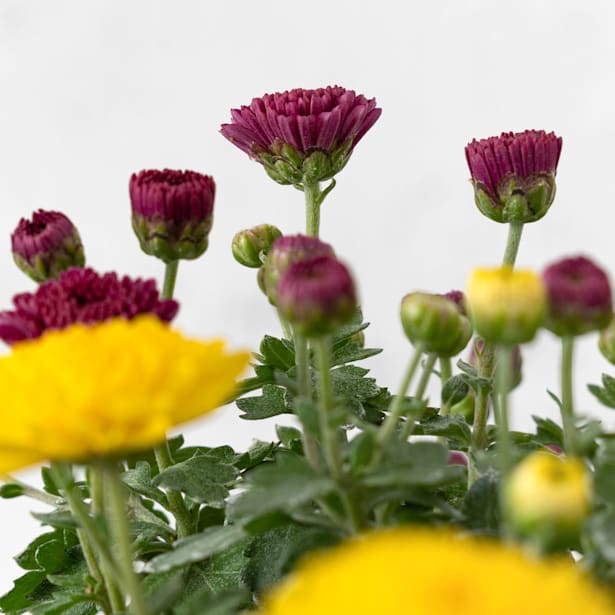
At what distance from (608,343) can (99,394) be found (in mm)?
224

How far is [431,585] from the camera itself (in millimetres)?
180

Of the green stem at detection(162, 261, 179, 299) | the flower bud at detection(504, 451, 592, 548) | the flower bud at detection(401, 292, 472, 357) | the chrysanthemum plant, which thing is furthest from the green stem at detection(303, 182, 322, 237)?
the flower bud at detection(504, 451, 592, 548)

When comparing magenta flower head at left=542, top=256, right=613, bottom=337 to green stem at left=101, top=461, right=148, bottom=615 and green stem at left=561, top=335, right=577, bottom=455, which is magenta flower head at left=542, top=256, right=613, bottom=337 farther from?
green stem at left=101, top=461, right=148, bottom=615

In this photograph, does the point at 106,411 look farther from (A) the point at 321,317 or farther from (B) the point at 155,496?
(B) the point at 155,496

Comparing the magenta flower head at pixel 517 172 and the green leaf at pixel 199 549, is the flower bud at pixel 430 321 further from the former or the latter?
the magenta flower head at pixel 517 172

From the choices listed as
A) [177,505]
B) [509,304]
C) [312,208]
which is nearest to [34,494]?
[177,505]

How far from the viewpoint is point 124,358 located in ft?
0.86

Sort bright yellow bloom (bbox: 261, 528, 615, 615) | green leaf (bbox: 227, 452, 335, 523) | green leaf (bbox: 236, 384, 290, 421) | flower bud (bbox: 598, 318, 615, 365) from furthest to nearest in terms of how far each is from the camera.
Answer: green leaf (bbox: 236, 384, 290, 421) → flower bud (bbox: 598, 318, 615, 365) → green leaf (bbox: 227, 452, 335, 523) → bright yellow bloom (bbox: 261, 528, 615, 615)

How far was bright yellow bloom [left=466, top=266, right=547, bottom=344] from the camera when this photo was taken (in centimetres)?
29

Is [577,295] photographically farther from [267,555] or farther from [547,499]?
[267,555]

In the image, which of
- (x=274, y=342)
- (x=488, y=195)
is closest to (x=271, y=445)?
(x=274, y=342)

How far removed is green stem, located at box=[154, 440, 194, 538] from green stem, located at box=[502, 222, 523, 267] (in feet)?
0.65

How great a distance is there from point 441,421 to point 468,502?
149 millimetres

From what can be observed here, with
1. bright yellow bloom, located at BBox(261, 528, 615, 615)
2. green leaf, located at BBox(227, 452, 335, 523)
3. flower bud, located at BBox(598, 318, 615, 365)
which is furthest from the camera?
flower bud, located at BBox(598, 318, 615, 365)
